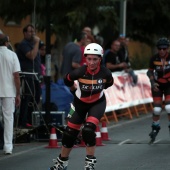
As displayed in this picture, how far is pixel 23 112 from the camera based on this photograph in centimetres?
1612

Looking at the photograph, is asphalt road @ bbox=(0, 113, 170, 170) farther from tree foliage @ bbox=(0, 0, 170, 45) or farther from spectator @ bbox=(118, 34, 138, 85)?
spectator @ bbox=(118, 34, 138, 85)

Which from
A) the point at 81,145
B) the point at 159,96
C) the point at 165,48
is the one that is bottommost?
the point at 81,145

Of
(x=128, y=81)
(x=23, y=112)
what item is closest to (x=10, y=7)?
(x=23, y=112)

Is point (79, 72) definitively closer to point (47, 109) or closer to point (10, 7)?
point (47, 109)

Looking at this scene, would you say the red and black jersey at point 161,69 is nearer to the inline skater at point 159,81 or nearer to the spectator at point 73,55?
the inline skater at point 159,81

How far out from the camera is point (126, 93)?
20734 mm

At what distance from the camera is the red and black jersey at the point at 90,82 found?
36.0ft

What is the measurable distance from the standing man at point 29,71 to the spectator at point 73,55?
932 mm

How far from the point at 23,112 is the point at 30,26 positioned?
174 centimetres

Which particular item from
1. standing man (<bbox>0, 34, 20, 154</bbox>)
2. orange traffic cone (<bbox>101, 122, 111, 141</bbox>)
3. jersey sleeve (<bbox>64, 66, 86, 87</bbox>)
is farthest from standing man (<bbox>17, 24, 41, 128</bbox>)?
jersey sleeve (<bbox>64, 66, 86, 87</bbox>)

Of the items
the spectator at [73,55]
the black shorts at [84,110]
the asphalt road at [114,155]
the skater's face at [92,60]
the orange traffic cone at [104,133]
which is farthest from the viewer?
the spectator at [73,55]

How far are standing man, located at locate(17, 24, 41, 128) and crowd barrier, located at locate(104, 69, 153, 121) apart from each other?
122 inches

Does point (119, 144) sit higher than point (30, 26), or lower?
lower

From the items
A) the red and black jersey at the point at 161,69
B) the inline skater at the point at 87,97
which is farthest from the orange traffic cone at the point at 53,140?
the inline skater at the point at 87,97
